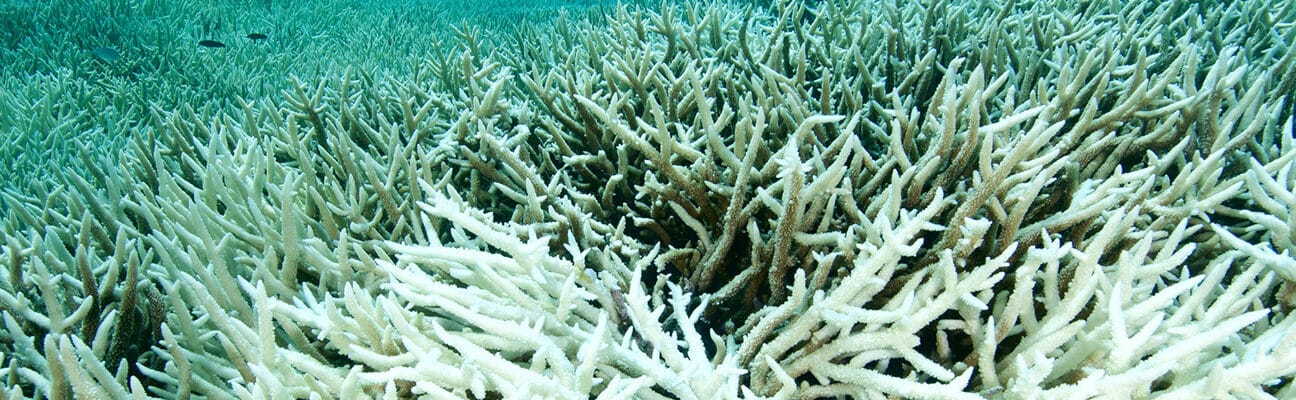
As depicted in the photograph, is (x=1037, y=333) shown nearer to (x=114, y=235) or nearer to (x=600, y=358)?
(x=600, y=358)

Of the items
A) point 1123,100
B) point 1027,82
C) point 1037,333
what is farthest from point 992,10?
point 1037,333

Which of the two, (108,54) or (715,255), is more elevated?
(108,54)

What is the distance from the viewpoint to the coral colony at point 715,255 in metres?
1.28

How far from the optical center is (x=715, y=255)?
1.75m

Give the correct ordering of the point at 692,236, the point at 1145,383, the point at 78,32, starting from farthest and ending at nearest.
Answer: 1. the point at 78,32
2. the point at 692,236
3. the point at 1145,383

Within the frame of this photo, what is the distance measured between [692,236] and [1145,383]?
3.85ft

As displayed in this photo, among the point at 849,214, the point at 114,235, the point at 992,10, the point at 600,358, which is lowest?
the point at 600,358

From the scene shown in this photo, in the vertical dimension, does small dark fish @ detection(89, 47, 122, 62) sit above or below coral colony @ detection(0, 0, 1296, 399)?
above

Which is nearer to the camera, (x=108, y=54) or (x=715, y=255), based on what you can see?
(x=715, y=255)

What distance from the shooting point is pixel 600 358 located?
1.37 meters

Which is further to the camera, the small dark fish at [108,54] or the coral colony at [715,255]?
the small dark fish at [108,54]

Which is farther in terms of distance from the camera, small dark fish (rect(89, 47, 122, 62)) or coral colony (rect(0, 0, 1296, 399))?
small dark fish (rect(89, 47, 122, 62))

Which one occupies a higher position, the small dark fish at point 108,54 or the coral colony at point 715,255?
the small dark fish at point 108,54

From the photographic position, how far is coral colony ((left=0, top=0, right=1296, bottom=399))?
1.28 m
